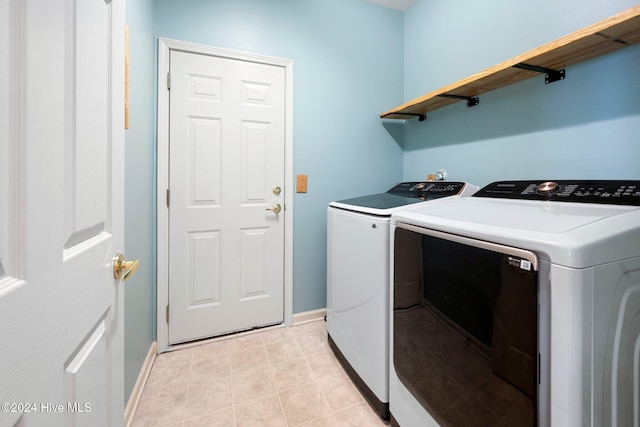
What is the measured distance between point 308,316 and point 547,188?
70.2 inches

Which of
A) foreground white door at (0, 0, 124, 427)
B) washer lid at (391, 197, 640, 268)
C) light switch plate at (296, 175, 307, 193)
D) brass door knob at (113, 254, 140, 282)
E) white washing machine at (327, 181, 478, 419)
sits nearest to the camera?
foreground white door at (0, 0, 124, 427)

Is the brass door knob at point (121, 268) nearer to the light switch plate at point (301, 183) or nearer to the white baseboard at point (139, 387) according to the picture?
the white baseboard at point (139, 387)

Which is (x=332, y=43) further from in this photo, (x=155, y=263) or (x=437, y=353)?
(x=437, y=353)

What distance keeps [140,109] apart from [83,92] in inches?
43.6

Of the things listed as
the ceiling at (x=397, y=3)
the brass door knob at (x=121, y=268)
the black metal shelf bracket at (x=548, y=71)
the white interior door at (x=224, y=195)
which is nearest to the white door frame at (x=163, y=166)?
the white interior door at (x=224, y=195)

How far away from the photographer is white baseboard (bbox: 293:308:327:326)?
2.17 meters

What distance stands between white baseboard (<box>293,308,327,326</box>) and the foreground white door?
1.50 m

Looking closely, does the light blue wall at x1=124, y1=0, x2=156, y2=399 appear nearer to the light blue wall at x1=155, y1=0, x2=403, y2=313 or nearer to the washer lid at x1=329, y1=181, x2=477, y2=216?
the light blue wall at x1=155, y1=0, x2=403, y2=313

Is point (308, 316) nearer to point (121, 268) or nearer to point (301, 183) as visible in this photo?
point (301, 183)

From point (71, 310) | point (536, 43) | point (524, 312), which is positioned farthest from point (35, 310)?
point (536, 43)

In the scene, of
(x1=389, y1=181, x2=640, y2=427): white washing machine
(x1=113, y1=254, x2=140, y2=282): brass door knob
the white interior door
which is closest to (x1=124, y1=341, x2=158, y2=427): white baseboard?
the white interior door

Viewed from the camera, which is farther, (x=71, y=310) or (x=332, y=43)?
(x=332, y=43)

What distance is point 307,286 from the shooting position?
87.0 inches

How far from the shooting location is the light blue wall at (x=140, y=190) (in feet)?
4.27
